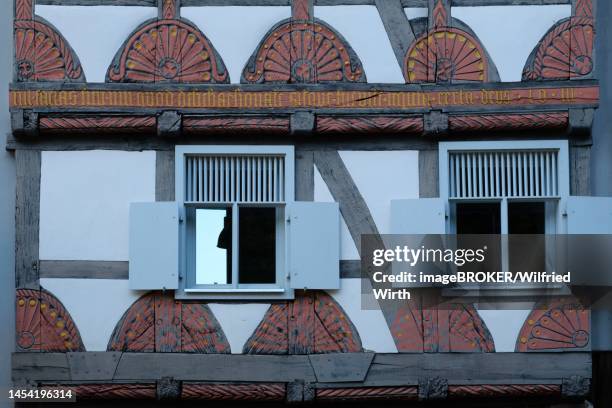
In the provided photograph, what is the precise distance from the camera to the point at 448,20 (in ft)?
32.8

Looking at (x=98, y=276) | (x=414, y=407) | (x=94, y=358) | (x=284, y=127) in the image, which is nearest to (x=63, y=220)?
(x=98, y=276)

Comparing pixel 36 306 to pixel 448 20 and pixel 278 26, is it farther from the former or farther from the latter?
pixel 448 20

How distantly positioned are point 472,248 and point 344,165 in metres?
1.33

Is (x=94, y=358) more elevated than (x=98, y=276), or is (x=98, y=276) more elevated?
(x=98, y=276)

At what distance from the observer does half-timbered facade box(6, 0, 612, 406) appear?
32.2 ft

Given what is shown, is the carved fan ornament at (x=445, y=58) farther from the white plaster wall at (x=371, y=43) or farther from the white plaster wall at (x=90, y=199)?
the white plaster wall at (x=90, y=199)

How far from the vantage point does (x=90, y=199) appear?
9945mm

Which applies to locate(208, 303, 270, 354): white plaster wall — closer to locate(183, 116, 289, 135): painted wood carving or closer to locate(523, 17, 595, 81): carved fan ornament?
locate(183, 116, 289, 135): painted wood carving

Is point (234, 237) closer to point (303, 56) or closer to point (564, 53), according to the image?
point (303, 56)

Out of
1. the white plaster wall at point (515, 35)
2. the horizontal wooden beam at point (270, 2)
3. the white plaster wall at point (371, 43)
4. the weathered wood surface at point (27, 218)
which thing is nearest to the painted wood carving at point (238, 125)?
the white plaster wall at point (371, 43)

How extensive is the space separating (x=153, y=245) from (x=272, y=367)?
1.46 m

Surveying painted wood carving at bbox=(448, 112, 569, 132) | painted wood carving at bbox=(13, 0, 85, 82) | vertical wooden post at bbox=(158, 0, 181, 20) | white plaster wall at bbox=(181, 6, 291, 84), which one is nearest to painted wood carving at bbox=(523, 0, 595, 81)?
painted wood carving at bbox=(448, 112, 569, 132)

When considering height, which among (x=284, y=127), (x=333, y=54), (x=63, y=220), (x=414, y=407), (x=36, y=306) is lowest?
(x=414, y=407)

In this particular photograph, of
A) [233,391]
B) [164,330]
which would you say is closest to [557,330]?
[233,391]
